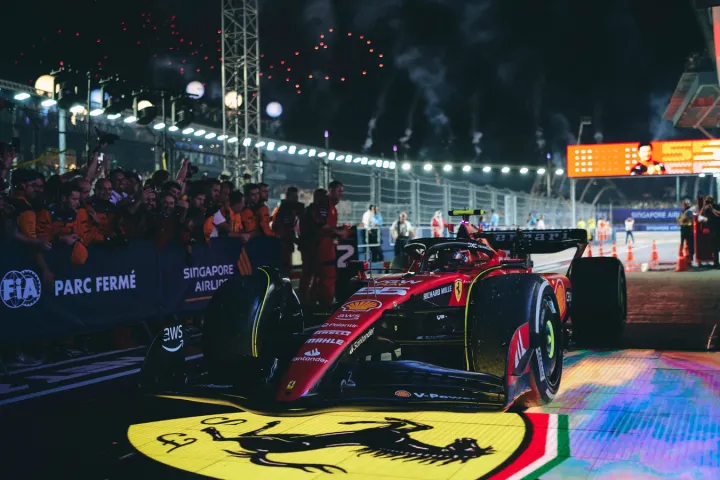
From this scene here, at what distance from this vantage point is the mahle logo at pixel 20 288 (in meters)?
7.98

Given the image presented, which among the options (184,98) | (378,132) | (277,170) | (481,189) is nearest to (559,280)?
(184,98)

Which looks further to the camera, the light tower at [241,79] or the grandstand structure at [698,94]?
the grandstand structure at [698,94]

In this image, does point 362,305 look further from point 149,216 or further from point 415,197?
point 415,197

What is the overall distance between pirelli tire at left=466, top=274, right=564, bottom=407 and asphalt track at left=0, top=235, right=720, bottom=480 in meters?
0.24

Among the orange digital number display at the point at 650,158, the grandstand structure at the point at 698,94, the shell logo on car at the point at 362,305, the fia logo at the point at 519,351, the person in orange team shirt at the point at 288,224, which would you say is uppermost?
the grandstand structure at the point at 698,94

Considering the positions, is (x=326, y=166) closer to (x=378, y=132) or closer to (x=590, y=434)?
(x=590, y=434)

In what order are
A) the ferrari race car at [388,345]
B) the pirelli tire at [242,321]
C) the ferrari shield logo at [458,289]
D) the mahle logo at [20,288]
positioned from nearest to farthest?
1. the ferrari race car at [388,345]
2. the pirelli tire at [242,321]
3. the ferrari shield logo at [458,289]
4. the mahle logo at [20,288]

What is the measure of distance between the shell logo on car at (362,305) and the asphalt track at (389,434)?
765 millimetres

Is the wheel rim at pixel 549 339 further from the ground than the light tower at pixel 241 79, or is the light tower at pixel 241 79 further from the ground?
the light tower at pixel 241 79

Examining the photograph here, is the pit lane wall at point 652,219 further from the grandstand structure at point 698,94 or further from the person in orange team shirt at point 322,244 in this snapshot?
the person in orange team shirt at point 322,244

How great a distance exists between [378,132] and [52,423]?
50438 millimetres

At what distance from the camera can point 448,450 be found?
4.75 m

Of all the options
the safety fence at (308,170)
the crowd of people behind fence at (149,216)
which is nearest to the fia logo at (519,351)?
the crowd of people behind fence at (149,216)

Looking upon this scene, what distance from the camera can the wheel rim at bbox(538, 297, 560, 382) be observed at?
19.0ft
